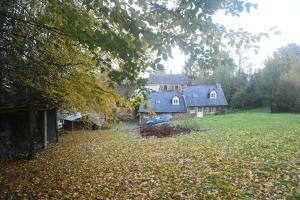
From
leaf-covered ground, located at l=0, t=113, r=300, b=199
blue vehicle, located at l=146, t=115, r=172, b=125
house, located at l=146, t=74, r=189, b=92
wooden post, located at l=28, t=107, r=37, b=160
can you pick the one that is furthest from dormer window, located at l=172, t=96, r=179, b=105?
wooden post, located at l=28, t=107, r=37, b=160

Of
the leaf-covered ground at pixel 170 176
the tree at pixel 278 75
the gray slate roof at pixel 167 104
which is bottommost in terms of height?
the leaf-covered ground at pixel 170 176

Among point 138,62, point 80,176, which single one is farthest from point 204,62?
point 80,176

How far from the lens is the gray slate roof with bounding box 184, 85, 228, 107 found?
49.7 m

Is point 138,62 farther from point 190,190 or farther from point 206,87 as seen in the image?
point 206,87

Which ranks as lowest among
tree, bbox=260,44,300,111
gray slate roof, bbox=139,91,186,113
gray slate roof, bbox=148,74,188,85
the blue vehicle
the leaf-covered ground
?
the leaf-covered ground

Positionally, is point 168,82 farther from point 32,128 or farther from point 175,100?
point 32,128

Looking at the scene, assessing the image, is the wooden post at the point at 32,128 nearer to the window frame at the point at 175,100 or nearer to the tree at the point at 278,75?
the tree at the point at 278,75

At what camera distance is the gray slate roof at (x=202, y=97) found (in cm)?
4966

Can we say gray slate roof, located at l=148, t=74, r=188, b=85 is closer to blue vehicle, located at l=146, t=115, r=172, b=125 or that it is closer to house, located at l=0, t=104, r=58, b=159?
blue vehicle, located at l=146, t=115, r=172, b=125

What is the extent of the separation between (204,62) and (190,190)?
406 centimetres

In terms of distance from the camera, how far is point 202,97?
5069 centimetres

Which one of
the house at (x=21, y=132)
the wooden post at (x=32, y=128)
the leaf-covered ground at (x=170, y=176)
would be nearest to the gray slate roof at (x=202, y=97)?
the house at (x=21, y=132)

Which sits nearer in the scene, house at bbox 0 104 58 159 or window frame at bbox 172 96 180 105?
house at bbox 0 104 58 159

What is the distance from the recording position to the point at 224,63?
17.5 feet
